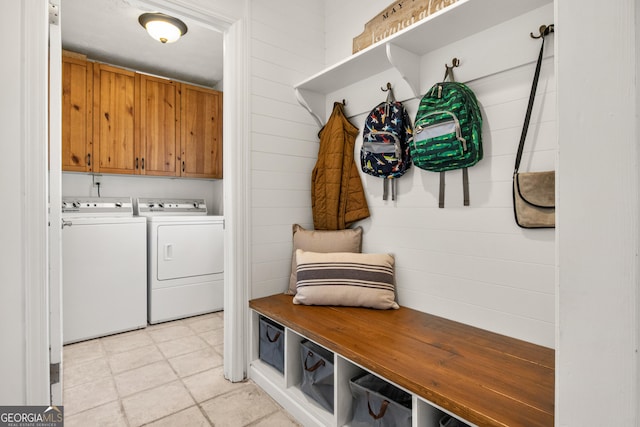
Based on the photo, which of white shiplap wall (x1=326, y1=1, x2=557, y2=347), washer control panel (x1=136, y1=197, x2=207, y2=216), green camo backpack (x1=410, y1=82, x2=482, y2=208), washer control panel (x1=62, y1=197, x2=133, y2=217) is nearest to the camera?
white shiplap wall (x1=326, y1=1, x2=557, y2=347)

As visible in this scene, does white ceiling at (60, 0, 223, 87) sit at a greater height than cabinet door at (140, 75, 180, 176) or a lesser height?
greater

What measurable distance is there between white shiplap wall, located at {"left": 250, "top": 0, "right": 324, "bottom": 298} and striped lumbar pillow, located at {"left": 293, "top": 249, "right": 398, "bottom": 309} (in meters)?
0.32

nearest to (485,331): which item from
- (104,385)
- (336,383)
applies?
(336,383)

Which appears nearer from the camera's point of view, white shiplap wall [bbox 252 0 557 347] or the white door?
white shiplap wall [bbox 252 0 557 347]

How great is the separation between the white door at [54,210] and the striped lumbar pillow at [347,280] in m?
1.13

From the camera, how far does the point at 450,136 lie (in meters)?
1.49

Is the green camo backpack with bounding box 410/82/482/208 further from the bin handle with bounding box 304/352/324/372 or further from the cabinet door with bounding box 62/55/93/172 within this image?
the cabinet door with bounding box 62/55/93/172

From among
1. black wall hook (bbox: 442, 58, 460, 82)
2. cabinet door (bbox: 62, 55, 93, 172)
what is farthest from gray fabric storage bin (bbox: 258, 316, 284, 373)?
cabinet door (bbox: 62, 55, 93, 172)

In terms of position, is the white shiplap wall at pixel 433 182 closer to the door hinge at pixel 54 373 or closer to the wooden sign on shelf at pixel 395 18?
the wooden sign on shelf at pixel 395 18

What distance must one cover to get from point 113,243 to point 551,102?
10.1 ft

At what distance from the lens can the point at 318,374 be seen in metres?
1.57

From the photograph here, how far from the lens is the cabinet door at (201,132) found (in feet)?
11.8

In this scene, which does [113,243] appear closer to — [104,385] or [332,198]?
[104,385]

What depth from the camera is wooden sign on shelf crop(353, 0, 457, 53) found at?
1585mm
